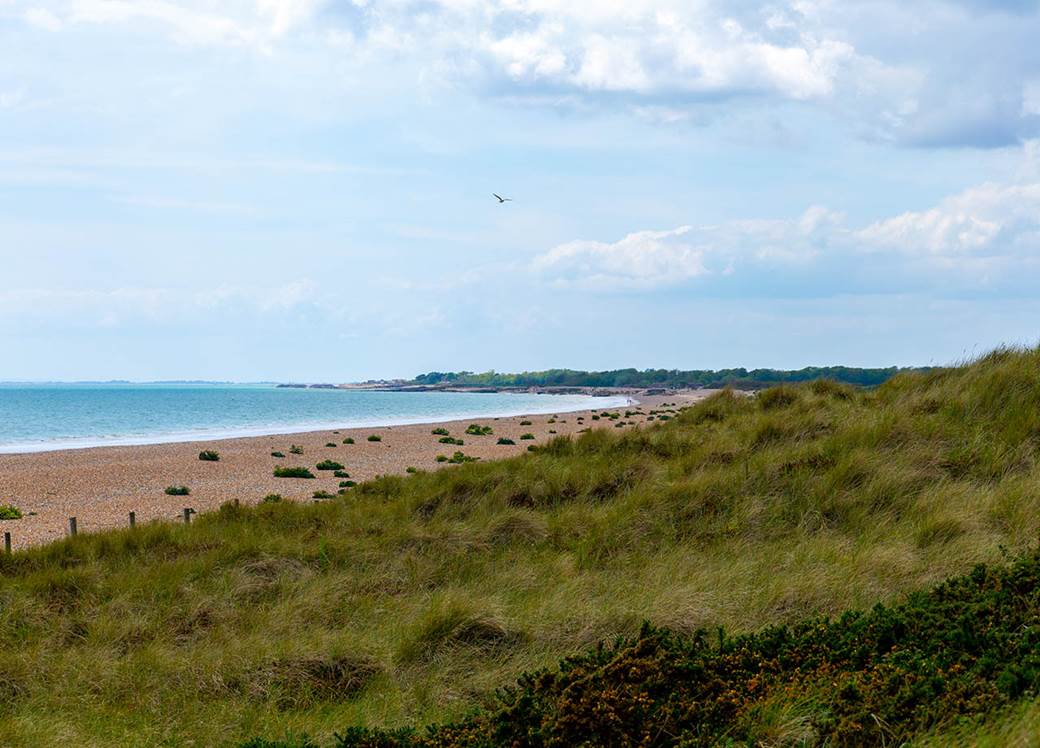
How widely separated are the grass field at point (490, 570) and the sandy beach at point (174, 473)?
3896mm

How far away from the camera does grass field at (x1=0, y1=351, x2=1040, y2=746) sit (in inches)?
281

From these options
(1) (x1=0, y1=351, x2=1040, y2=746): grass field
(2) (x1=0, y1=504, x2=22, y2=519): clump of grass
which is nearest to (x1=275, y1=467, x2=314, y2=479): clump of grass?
(2) (x1=0, y1=504, x2=22, y2=519): clump of grass

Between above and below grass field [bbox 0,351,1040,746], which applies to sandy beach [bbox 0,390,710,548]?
below

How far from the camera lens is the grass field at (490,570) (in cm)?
712

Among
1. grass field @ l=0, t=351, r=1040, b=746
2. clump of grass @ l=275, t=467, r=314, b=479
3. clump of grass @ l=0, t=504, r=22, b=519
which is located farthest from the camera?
clump of grass @ l=275, t=467, r=314, b=479

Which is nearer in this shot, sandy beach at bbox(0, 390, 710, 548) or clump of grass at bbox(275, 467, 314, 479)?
sandy beach at bbox(0, 390, 710, 548)

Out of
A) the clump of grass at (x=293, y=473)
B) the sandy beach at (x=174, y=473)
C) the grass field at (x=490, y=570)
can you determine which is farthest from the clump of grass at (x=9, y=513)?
the grass field at (x=490, y=570)

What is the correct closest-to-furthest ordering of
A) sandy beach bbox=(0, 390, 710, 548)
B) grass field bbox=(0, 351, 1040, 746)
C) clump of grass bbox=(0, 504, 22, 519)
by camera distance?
1. grass field bbox=(0, 351, 1040, 746)
2. clump of grass bbox=(0, 504, 22, 519)
3. sandy beach bbox=(0, 390, 710, 548)

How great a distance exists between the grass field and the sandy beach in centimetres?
390

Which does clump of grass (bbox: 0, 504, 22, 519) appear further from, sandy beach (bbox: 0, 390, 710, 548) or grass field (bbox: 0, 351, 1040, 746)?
grass field (bbox: 0, 351, 1040, 746)

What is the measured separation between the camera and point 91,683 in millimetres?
7363

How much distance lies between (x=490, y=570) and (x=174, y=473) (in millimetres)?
22127

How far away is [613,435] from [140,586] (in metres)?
9.64

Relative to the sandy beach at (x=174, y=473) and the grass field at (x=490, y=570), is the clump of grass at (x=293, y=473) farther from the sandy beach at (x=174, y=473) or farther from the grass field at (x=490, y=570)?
the grass field at (x=490, y=570)
